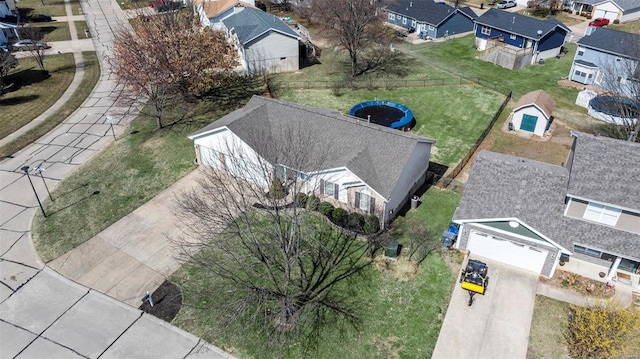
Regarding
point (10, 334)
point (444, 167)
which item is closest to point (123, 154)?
point (10, 334)

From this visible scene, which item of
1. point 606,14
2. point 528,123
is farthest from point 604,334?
point 606,14

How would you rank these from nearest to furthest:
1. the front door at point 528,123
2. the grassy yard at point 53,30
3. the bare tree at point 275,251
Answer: the bare tree at point 275,251
the front door at point 528,123
the grassy yard at point 53,30

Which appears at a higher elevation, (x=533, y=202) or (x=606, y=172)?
(x=606, y=172)

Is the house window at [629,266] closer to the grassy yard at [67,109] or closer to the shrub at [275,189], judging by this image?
the shrub at [275,189]

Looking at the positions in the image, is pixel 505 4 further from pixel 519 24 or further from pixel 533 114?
pixel 533 114

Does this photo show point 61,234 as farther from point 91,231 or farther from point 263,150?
point 263,150

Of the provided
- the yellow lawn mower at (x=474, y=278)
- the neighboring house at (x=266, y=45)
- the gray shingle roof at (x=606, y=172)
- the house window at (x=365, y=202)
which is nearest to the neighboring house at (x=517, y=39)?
the neighboring house at (x=266, y=45)
